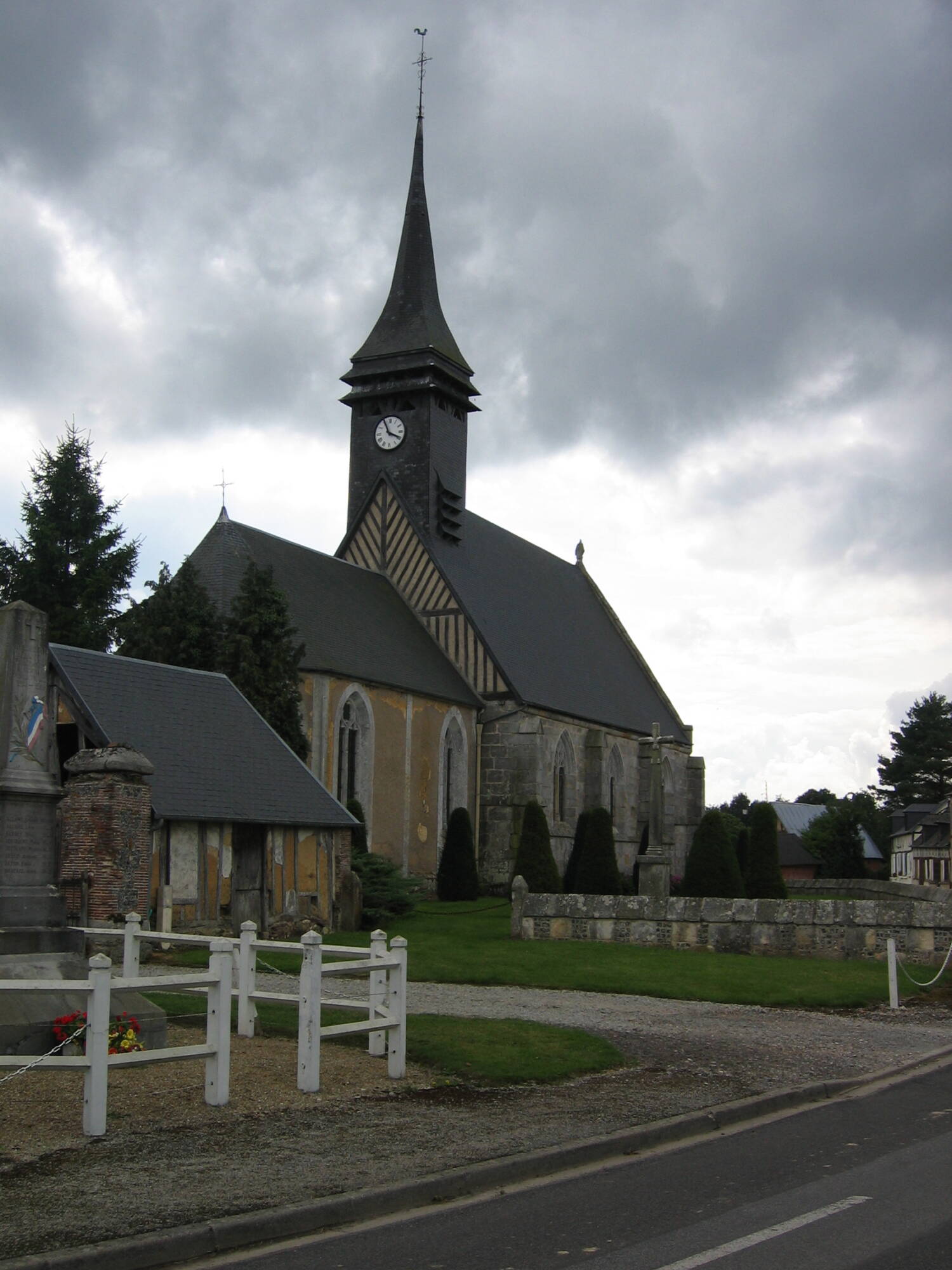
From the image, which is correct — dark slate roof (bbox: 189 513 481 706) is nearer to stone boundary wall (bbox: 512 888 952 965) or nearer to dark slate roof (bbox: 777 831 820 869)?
stone boundary wall (bbox: 512 888 952 965)

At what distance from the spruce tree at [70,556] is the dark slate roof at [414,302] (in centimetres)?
919

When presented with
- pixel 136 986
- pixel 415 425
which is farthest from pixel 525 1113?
pixel 415 425

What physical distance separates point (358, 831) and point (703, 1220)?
23.0m

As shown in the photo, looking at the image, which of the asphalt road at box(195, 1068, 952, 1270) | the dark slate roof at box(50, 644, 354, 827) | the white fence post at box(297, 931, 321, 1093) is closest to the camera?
the asphalt road at box(195, 1068, 952, 1270)

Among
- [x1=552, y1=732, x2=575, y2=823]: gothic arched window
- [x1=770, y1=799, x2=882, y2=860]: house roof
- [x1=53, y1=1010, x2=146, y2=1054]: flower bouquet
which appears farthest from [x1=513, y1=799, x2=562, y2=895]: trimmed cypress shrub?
[x1=770, y1=799, x2=882, y2=860]: house roof

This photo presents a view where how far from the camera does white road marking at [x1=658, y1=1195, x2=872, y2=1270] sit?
5.12 metres

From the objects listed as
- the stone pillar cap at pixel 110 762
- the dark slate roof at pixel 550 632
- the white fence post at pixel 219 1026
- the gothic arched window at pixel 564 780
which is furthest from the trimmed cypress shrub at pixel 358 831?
the white fence post at pixel 219 1026

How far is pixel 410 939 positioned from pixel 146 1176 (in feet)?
49.0

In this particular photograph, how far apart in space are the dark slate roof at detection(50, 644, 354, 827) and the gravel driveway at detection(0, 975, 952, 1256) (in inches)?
332

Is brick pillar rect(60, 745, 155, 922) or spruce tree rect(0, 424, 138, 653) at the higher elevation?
spruce tree rect(0, 424, 138, 653)

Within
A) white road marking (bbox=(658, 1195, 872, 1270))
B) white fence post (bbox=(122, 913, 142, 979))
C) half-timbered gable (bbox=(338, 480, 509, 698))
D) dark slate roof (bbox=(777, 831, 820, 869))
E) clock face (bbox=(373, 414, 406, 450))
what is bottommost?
dark slate roof (bbox=(777, 831, 820, 869))

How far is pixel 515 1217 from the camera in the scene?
589cm

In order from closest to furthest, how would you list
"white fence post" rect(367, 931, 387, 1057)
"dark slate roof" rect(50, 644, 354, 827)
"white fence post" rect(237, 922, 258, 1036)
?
"white fence post" rect(367, 931, 387, 1057) → "white fence post" rect(237, 922, 258, 1036) → "dark slate roof" rect(50, 644, 354, 827)

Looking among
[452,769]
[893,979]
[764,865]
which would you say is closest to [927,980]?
[893,979]
